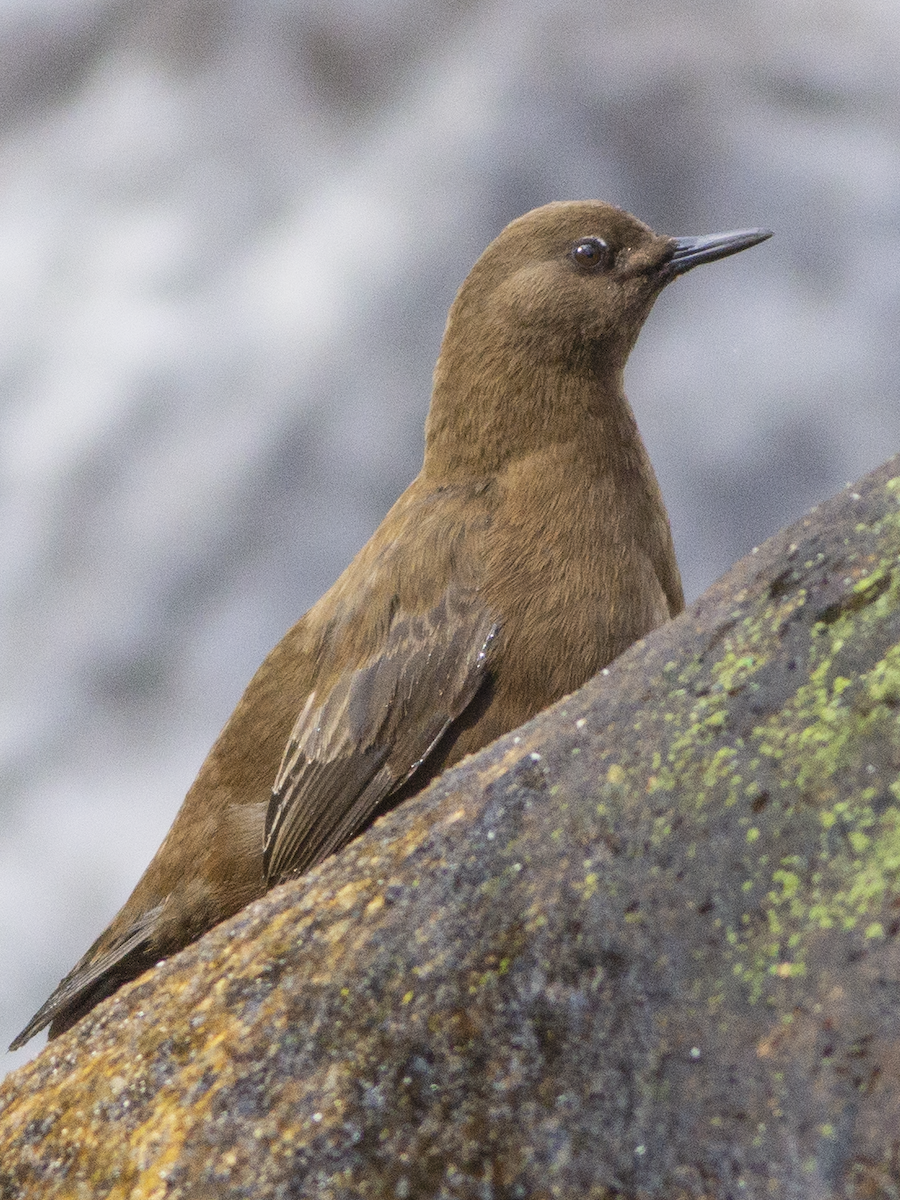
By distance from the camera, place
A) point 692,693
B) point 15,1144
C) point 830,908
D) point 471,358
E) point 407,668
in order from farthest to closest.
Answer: point 471,358, point 407,668, point 15,1144, point 692,693, point 830,908

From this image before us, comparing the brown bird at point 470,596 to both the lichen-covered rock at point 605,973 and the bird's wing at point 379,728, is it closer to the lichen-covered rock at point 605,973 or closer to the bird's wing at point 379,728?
the bird's wing at point 379,728

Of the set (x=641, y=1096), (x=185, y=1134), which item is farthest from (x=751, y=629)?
(x=185, y=1134)

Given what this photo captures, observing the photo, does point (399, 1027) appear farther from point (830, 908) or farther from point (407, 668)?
point (407, 668)

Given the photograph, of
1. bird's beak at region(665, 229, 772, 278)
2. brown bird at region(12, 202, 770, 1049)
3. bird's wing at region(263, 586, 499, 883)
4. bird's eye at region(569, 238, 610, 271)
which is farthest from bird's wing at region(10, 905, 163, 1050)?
bird's beak at region(665, 229, 772, 278)

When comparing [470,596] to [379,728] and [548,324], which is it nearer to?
[379,728]

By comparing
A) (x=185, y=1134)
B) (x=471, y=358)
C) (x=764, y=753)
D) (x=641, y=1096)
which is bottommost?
(x=641, y=1096)

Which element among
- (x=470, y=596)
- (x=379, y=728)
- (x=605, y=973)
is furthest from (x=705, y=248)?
(x=605, y=973)

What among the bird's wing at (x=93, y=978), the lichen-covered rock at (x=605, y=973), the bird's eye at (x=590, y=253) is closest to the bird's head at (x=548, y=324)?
the bird's eye at (x=590, y=253)
